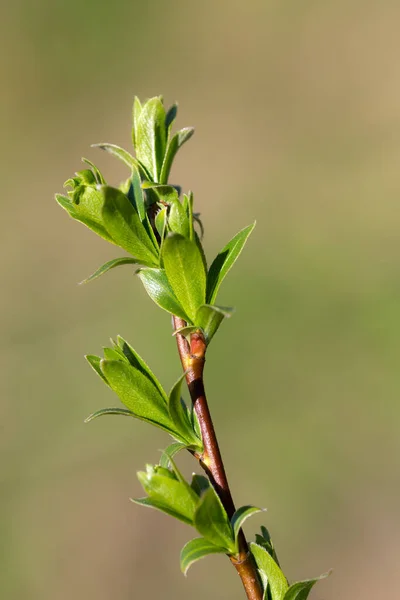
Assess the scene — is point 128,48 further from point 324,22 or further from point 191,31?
point 324,22

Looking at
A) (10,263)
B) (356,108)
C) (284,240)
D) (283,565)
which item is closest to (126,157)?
(283,565)

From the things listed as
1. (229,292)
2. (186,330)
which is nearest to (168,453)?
(186,330)

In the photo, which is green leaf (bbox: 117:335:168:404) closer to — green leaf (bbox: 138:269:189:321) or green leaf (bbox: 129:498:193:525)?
green leaf (bbox: 138:269:189:321)

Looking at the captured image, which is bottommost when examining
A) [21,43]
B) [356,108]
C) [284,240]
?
[284,240]

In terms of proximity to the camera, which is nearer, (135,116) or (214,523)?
(214,523)

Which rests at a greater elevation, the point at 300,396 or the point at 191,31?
the point at 191,31

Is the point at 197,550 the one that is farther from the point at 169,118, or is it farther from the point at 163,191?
the point at 169,118

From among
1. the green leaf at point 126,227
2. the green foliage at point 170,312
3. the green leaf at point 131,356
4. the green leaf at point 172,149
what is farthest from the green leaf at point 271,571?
the green leaf at point 172,149
